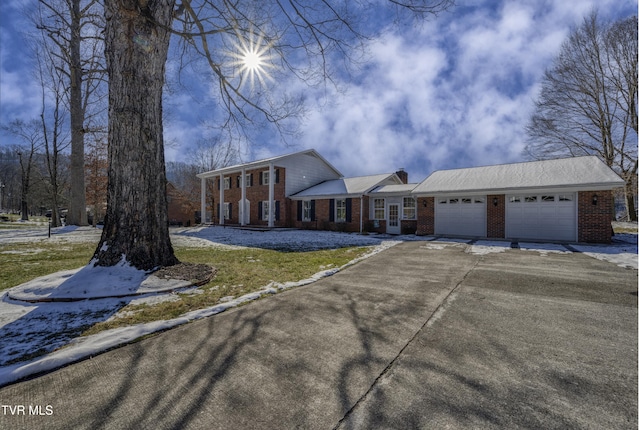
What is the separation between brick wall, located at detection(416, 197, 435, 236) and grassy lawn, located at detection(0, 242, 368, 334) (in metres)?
8.27

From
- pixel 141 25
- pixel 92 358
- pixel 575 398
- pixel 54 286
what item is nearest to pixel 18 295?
pixel 54 286

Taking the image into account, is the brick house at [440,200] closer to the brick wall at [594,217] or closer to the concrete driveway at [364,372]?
the brick wall at [594,217]

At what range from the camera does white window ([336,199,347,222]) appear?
59.8 ft

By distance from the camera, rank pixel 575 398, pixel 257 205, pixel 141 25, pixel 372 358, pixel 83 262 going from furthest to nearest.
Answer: pixel 257 205
pixel 83 262
pixel 141 25
pixel 372 358
pixel 575 398

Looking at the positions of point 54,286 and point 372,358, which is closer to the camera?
point 372,358

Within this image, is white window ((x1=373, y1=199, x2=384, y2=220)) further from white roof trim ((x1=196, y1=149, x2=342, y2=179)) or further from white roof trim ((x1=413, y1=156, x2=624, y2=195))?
white roof trim ((x1=196, y1=149, x2=342, y2=179))

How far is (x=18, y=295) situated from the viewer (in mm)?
3910

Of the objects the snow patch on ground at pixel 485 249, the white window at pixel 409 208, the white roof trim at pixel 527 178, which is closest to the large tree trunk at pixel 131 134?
the snow patch on ground at pixel 485 249

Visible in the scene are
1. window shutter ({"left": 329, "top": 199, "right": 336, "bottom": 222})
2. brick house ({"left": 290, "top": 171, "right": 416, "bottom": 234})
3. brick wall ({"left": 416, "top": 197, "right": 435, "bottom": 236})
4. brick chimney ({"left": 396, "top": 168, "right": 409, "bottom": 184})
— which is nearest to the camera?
brick wall ({"left": 416, "top": 197, "right": 435, "bottom": 236})

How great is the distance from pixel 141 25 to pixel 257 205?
1681cm

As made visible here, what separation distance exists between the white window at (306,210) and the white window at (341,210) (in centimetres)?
226

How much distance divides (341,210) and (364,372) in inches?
647

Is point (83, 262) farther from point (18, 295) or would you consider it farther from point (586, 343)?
point (586, 343)

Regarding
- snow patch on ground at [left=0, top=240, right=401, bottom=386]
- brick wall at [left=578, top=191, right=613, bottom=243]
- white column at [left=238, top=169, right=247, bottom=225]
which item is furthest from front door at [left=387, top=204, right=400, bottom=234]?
snow patch on ground at [left=0, top=240, right=401, bottom=386]
